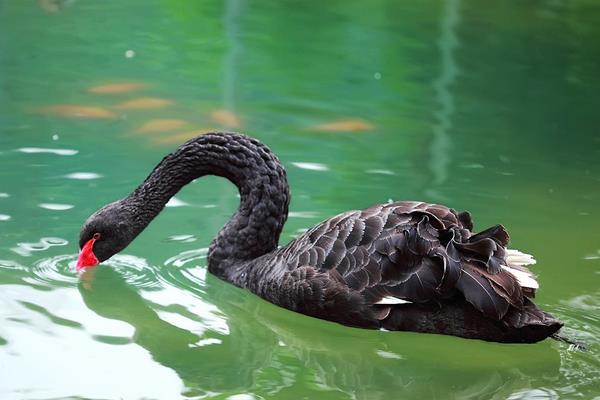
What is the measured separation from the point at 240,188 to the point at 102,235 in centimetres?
66

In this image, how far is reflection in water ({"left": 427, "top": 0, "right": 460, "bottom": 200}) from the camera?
6.90 m

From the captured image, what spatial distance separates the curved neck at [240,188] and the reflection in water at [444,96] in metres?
1.47

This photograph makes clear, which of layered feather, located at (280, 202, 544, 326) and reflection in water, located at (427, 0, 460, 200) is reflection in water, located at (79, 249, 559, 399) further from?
reflection in water, located at (427, 0, 460, 200)

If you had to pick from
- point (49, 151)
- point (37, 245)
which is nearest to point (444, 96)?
point (49, 151)

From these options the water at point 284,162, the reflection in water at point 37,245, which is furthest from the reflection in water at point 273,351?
the reflection in water at point 37,245

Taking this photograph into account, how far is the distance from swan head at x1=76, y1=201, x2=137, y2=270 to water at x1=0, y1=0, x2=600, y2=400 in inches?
3.2

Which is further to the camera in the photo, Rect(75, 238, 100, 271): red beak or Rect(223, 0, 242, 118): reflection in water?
Rect(223, 0, 242, 118): reflection in water

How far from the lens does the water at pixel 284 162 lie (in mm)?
4105

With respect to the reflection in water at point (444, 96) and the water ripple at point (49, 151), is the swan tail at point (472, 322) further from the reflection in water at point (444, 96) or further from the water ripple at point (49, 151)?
the water ripple at point (49, 151)

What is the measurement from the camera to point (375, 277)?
4324 mm

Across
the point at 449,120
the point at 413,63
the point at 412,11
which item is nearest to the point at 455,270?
the point at 449,120

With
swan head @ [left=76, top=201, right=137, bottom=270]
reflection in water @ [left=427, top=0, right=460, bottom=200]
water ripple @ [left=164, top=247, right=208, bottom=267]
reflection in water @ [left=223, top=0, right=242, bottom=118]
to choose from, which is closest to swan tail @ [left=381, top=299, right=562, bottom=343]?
water ripple @ [left=164, top=247, right=208, bottom=267]

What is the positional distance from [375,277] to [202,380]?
2.57 ft

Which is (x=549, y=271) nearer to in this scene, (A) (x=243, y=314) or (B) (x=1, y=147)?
(A) (x=243, y=314)
